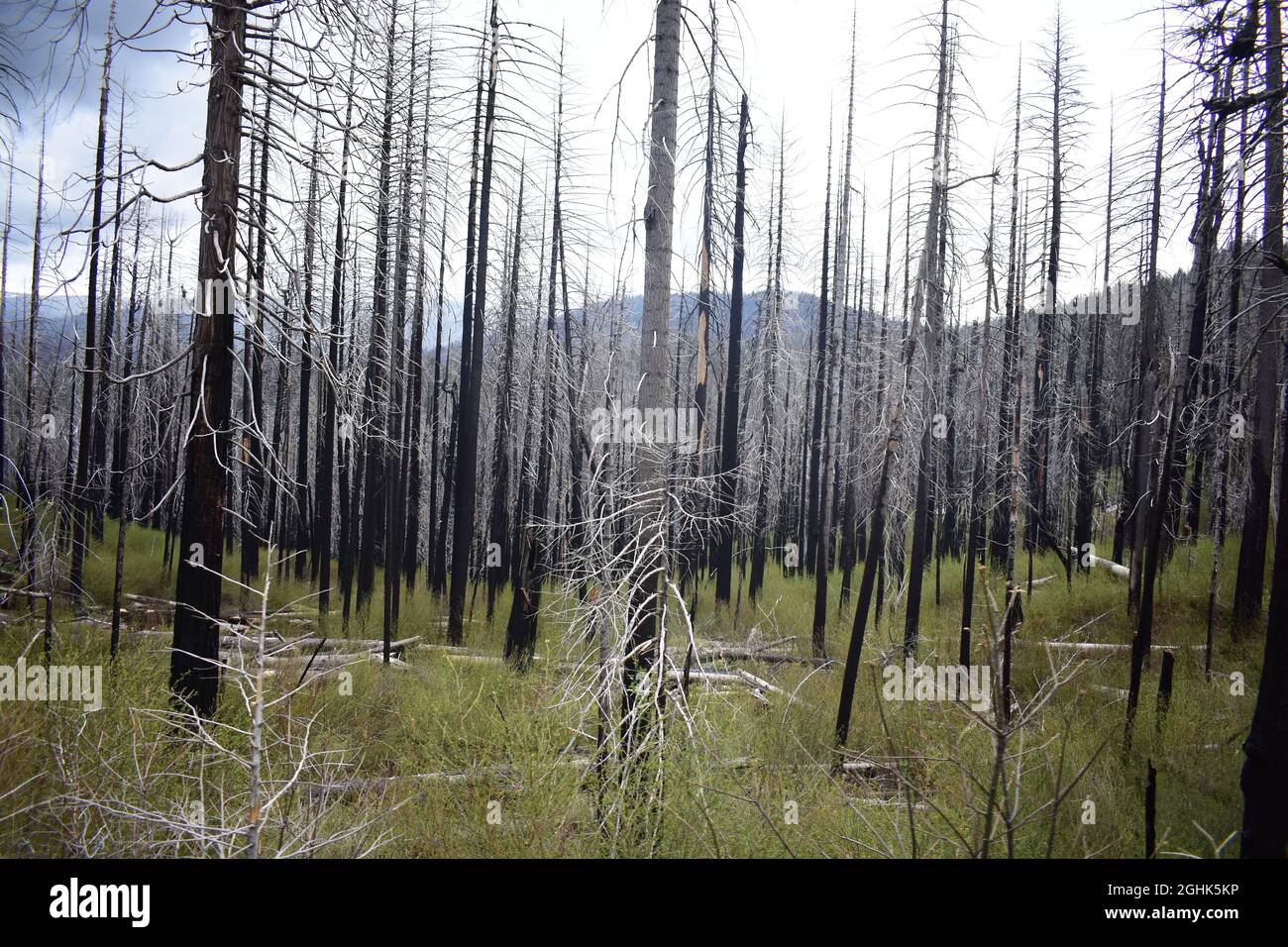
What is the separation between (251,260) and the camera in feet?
19.7

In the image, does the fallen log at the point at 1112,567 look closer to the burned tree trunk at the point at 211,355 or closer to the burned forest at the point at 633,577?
the burned forest at the point at 633,577

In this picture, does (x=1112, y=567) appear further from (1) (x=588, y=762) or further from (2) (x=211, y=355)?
(2) (x=211, y=355)

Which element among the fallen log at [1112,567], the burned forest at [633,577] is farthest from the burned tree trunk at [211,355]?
the fallen log at [1112,567]

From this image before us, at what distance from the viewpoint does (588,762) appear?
4.98 metres

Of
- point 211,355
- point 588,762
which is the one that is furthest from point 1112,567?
point 211,355

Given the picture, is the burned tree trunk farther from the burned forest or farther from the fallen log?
the fallen log

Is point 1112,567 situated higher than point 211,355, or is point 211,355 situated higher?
point 211,355

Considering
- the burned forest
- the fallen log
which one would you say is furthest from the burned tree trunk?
the fallen log

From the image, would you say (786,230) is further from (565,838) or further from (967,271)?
(565,838)

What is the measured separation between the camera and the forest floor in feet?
12.9

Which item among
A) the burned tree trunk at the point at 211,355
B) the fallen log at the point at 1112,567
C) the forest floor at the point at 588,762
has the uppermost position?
the burned tree trunk at the point at 211,355

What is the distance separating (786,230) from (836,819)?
56.9 ft

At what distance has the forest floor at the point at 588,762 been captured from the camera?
393 cm
